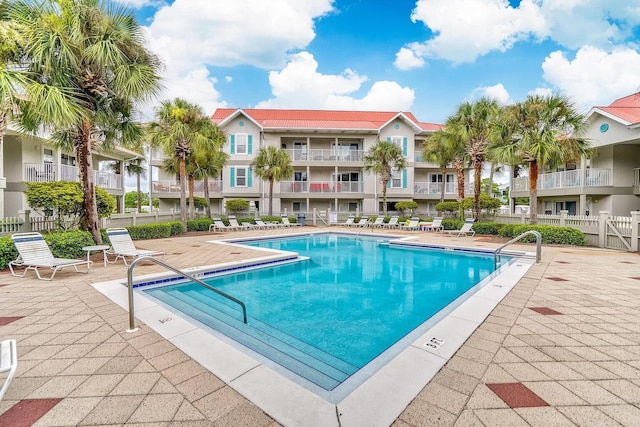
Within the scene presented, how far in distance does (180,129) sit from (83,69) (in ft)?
23.6

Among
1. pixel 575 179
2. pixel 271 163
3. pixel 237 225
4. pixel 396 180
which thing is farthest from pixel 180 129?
pixel 575 179

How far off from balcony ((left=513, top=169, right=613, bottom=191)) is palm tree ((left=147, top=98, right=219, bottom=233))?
21137 mm

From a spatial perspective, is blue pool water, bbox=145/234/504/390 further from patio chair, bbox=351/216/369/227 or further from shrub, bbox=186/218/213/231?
patio chair, bbox=351/216/369/227

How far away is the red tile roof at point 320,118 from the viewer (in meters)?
27.3

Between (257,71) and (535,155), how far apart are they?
25.6m

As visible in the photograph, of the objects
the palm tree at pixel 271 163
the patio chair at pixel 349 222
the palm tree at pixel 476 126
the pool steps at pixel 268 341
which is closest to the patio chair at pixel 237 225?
the palm tree at pixel 271 163

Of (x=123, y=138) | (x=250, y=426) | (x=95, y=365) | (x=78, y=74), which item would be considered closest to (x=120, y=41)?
(x=78, y=74)

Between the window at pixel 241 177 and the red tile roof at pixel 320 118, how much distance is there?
439cm

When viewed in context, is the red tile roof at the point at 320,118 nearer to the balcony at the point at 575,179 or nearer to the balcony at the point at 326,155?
the balcony at the point at 326,155

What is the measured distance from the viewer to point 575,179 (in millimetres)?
17828

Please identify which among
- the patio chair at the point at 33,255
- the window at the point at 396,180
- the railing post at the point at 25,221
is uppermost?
the window at the point at 396,180

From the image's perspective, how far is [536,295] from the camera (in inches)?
219

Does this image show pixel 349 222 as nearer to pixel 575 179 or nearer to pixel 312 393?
pixel 575 179

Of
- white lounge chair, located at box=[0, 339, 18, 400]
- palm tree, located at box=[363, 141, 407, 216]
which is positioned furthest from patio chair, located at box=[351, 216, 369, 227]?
white lounge chair, located at box=[0, 339, 18, 400]
